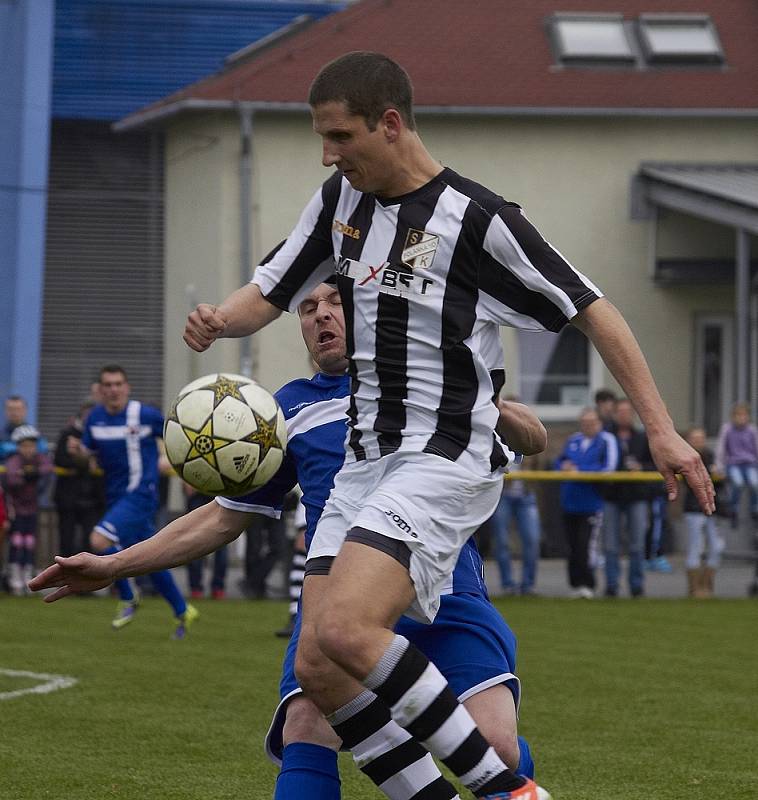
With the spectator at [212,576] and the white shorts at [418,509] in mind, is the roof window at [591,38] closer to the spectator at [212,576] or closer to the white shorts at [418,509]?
the spectator at [212,576]

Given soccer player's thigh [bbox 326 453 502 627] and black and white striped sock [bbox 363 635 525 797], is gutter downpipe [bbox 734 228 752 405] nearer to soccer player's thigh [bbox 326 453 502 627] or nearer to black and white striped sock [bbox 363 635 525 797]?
soccer player's thigh [bbox 326 453 502 627]

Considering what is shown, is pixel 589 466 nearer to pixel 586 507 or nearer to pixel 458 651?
pixel 586 507

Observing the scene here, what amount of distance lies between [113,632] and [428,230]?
8879 mm

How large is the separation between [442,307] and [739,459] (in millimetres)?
13251

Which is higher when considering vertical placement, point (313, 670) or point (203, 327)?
point (203, 327)

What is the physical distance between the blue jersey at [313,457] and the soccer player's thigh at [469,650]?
0.11m

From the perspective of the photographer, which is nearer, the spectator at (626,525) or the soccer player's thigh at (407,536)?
the soccer player's thigh at (407,536)

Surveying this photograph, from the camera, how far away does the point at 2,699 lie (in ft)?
29.3

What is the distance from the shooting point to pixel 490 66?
2355cm

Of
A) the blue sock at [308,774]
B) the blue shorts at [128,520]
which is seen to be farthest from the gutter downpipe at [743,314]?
the blue sock at [308,774]

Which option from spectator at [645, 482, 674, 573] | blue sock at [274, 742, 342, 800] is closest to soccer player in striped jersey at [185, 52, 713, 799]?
blue sock at [274, 742, 342, 800]

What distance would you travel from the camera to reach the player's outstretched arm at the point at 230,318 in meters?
4.61

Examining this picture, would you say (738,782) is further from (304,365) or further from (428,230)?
(304,365)

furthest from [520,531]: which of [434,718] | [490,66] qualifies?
[434,718]
